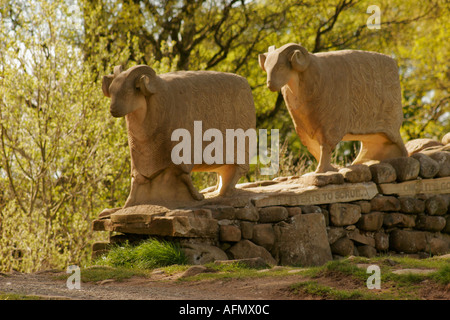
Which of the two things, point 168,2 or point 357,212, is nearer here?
point 357,212

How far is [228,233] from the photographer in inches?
352

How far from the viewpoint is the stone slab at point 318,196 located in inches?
376

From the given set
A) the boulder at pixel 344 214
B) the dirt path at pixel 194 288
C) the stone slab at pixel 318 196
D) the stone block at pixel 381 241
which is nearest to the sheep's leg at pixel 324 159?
the stone slab at pixel 318 196

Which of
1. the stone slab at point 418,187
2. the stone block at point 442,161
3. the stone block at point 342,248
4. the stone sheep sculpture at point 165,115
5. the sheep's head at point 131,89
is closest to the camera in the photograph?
the sheep's head at point 131,89

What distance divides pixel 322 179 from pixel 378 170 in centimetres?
117

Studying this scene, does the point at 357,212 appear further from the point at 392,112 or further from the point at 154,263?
the point at 154,263

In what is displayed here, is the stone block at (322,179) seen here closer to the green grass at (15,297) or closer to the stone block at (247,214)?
the stone block at (247,214)

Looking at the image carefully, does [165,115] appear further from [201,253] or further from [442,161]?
[442,161]

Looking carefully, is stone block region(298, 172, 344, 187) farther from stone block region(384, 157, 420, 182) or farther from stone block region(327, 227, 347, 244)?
stone block region(384, 157, 420, 182)

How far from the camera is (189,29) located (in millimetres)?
17750

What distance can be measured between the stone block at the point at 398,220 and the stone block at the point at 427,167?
A: 29.9 inches

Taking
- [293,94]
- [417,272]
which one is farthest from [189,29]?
[417,272]

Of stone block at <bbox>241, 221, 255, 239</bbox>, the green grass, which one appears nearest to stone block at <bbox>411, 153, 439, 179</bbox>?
stone block at <bbox>241, 221, 255, 239</bbox>
